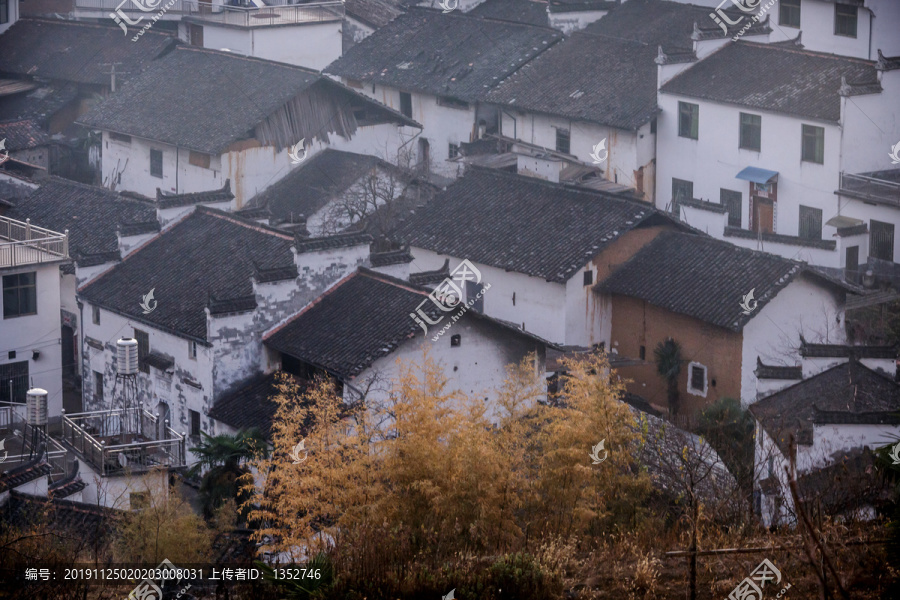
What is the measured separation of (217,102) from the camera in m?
39.9

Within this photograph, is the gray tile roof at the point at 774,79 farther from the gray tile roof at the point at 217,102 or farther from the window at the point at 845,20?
the gray tile roof at the point at 217,102

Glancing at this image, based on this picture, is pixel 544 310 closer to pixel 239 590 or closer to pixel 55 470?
pixel 55 470

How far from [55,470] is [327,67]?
26.1 m

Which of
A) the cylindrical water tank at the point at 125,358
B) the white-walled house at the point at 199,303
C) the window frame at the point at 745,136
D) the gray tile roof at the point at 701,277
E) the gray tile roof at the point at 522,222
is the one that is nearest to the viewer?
the cylindrical water tank at the point at 125,358

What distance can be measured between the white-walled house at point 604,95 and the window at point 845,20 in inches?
86.3

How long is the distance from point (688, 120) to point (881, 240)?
7.07 meters

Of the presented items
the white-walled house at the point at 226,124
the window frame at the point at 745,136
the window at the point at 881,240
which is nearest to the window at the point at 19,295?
the white-walled house at the point at 226,124

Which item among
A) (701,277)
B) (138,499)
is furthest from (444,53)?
(138,499)

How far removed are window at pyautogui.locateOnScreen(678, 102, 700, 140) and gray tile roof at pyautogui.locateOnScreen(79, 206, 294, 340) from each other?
14.9 m

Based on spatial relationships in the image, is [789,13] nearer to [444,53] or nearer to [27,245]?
[444,53]

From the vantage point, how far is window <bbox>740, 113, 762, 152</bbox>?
36.3 m

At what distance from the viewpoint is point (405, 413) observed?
17.4 m

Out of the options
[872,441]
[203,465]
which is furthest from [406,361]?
[872,441]

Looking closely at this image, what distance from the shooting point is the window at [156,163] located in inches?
1591
